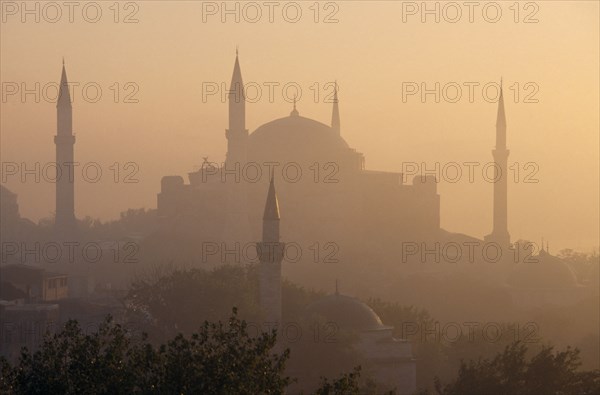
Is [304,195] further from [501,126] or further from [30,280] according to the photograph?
[30,280]

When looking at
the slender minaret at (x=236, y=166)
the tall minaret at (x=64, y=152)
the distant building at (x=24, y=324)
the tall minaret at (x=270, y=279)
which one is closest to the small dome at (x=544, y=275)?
the slender minaret at (x=236, y=166)

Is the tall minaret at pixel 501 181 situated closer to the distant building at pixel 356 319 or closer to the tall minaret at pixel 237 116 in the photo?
the tall minaret at pixel 237 116

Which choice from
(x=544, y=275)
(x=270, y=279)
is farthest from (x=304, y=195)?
(x=270, y=279)

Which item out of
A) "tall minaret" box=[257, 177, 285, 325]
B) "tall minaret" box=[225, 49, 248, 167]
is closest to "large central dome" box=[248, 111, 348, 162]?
"tall minaret" box=[225, 49, 248, 167]

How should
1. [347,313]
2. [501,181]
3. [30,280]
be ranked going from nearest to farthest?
[347,313]
[30,280]
[501,181]

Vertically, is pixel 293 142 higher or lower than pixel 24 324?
higher

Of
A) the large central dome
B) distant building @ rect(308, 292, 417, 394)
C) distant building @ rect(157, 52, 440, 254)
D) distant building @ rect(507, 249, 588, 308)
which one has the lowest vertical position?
distant building @ rect(308, 292, 417, 394)

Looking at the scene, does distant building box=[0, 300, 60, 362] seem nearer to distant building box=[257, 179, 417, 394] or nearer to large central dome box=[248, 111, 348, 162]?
distant building box=[257, 179, 417, 394]
